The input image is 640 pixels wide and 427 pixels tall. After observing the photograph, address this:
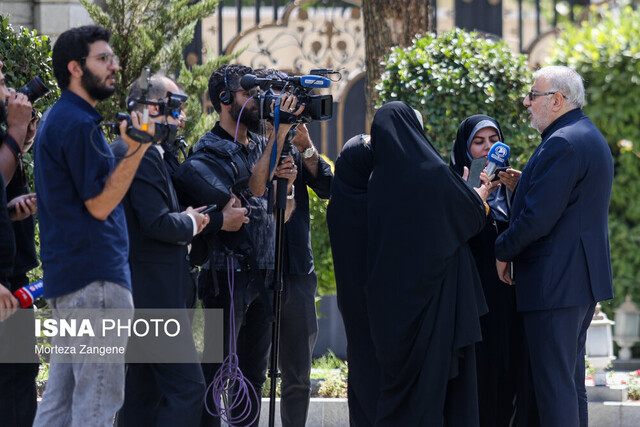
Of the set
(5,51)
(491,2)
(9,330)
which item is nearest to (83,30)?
(9,330)

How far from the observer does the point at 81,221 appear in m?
3.85

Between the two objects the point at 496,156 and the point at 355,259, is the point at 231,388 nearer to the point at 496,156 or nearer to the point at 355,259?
the point at 355,259

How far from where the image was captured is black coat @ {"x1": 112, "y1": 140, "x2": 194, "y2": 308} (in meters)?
4.31

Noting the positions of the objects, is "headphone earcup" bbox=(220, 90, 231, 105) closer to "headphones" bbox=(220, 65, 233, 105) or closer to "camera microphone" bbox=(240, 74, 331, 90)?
"headphones" bbox=(220, 65, 233, 105)

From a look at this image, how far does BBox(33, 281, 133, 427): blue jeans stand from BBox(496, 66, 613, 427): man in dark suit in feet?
6.37

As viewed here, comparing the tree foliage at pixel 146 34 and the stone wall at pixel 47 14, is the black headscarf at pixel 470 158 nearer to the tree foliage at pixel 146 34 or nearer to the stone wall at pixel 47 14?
the tree foliage at pixel 146 34

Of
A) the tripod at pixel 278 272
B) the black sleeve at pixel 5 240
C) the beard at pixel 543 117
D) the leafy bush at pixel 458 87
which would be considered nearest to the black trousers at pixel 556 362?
the beard at pixel 543 117

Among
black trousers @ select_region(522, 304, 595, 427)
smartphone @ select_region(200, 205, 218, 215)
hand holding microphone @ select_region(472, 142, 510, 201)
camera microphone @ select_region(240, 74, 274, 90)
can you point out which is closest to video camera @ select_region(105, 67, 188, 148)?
smartphone @ select_region(200, 205, 218, 215)

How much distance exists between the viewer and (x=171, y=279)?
4410 millimetres

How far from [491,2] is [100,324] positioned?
695 centimetres

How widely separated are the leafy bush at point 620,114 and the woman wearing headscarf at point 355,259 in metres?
4.53

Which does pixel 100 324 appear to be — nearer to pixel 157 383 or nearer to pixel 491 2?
→ pixel 157 383

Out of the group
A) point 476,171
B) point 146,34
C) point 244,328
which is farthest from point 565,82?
point 146,34

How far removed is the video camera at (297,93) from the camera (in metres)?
4.84
